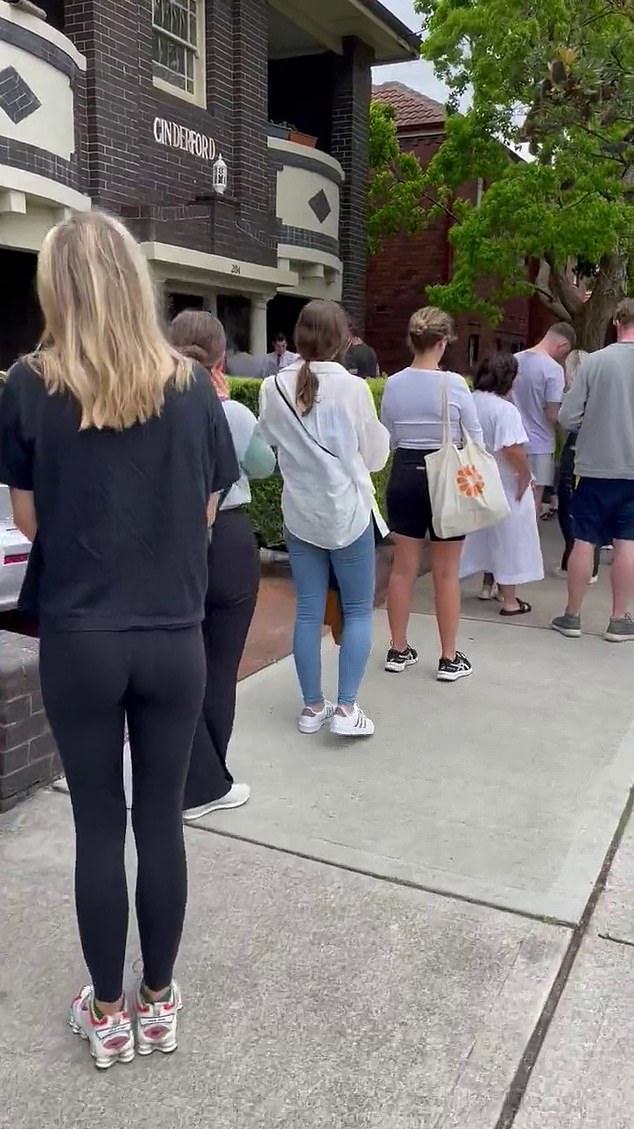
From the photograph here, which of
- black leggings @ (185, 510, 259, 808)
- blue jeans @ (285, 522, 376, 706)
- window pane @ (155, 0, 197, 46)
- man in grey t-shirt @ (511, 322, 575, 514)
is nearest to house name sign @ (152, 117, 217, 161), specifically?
window pane @ (155, 0, 197, 46)

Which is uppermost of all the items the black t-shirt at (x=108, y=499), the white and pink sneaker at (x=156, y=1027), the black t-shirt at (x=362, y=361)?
the black t-shirt at (x=362, y=361)

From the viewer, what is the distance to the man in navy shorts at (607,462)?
215 inches

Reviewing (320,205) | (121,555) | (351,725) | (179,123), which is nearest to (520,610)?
(351,725)

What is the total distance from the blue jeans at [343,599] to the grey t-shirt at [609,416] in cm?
199

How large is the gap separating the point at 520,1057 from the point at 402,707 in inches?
91.8

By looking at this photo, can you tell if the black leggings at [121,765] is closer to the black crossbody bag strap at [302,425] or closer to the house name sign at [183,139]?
the black crossbody bag strap at [302,425]

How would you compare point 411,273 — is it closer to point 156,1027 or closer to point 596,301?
point 596,301

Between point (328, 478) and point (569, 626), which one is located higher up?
point (328, 478)

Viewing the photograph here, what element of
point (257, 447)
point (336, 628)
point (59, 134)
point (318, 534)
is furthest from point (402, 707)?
point (59, 134)

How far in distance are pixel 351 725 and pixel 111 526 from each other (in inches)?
94.2

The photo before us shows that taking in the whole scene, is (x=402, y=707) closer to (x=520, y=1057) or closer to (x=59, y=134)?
(x=520, y=1057)

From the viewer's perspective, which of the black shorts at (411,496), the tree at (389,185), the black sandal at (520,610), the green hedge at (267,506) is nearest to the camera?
the black shorts at (411,496)

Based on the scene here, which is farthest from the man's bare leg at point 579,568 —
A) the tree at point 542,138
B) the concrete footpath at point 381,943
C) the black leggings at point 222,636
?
the tree at point 542,138

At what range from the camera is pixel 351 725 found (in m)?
4.16
